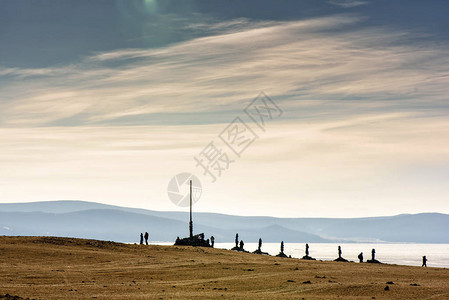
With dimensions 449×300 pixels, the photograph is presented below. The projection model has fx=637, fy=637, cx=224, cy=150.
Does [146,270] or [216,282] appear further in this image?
[146,270]

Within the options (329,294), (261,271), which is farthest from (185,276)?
(329,294)

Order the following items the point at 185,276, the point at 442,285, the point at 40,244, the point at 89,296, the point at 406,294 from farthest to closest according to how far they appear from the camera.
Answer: the point at 40,244 → the point at 185,276 → the point at 442,285 → the point at 406,294 → the point at 89,296

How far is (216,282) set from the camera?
38.8 meters

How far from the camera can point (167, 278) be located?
40656mm

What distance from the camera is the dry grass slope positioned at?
32719 millimetres

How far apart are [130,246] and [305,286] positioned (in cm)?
2961

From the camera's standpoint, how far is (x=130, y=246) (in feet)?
204

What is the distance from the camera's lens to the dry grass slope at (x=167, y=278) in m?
32.7

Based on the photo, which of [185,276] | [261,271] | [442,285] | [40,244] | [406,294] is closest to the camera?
[406,294]

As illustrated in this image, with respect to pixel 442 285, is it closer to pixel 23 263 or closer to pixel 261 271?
pixel 261 271

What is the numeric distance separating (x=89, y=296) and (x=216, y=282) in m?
10.1

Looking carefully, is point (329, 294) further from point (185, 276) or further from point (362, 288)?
point (185, 276)

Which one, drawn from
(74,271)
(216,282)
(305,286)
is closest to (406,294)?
(305,286)

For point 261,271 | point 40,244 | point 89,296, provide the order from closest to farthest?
point 89,296, point 261,271, point 40,244
